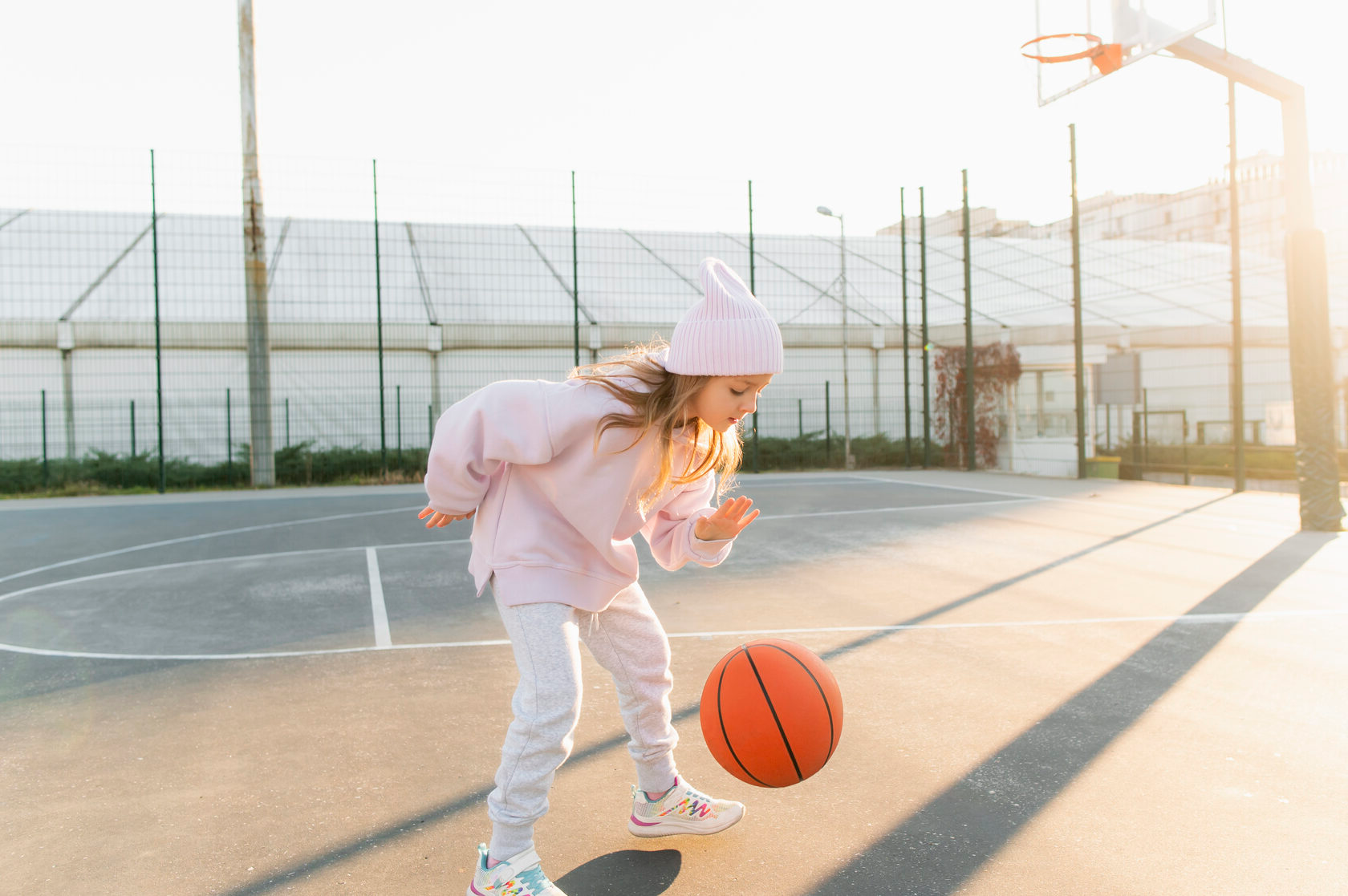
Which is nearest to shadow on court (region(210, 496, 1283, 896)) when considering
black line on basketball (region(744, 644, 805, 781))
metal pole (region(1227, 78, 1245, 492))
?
black line on basketball (region(744, 644, 805, 781))

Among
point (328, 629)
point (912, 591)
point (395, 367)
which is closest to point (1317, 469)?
point (912, 591)

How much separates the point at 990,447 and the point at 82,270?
1502 centimetres

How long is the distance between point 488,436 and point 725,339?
59 cm

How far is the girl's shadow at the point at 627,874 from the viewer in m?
2.28

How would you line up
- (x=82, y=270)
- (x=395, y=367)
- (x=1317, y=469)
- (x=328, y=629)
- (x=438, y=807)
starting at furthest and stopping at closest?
1. (x=395, y=367)
2. (x=82, y=270)
3. (x=1317, y=469)
4. (x=328, y=629)
5. (x=438, y=807)

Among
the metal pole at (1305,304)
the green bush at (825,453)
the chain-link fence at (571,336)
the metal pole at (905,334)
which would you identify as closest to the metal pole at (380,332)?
the chain-link fence at (571,336)

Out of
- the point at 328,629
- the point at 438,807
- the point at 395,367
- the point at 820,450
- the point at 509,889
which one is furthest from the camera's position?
the point at 820,450

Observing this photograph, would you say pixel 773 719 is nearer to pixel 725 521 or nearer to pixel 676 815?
pixel 676 815

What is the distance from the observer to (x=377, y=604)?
5805mm

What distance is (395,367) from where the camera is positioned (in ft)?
53.1

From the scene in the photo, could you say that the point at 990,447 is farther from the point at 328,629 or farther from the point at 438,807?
the point at 438,807

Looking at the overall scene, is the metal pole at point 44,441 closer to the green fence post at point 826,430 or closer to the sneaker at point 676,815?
the green fence post at point 826,430

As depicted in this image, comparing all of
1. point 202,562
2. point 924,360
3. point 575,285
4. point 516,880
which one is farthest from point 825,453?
point 516,880

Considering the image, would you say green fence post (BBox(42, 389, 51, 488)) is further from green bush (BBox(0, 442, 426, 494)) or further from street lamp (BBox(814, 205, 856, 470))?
street lamp (BBox(814, 205, 856, 470))
